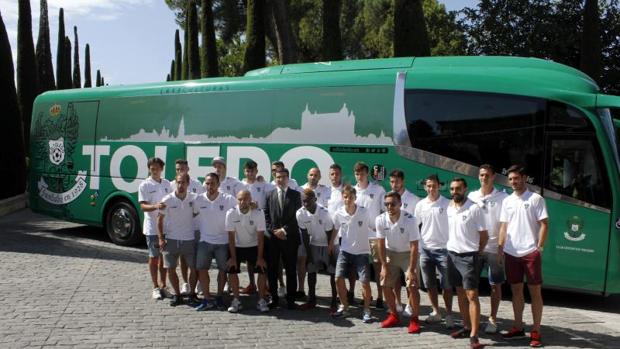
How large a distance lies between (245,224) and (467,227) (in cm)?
255

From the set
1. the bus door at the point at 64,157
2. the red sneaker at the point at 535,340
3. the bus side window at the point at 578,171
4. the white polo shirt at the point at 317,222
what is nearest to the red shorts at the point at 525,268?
the red sneaker at the point at 535,340

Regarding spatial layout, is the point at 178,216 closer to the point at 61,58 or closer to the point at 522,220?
the point at 522,220

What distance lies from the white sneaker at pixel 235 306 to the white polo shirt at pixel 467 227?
8.64ft

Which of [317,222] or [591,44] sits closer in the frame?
[317,222]

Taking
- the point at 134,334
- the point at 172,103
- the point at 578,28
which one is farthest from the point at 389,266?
the point at 578,28

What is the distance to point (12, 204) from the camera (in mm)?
16328

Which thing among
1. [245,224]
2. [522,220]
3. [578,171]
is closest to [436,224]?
[522,220]

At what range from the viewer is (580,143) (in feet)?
22.7

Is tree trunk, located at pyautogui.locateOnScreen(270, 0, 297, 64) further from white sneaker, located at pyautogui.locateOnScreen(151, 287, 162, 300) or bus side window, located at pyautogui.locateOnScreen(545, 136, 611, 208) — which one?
white sneaker, located at pyautogui.locateOnScreen(151, 287, 162, 300)

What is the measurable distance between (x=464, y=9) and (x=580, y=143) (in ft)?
55.5

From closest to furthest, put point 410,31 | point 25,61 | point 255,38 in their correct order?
1. point 410,31
2. point 255,38
3. point 25,61

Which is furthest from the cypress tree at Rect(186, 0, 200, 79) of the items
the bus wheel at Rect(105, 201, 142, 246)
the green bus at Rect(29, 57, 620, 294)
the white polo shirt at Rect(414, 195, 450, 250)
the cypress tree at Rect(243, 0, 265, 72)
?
the white polo shirt at Rect(414, 195, 450, 250)

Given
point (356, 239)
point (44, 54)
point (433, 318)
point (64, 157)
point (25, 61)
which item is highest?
point (44, 54)

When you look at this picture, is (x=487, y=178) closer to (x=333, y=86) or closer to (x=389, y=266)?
(x=389, y=266)
